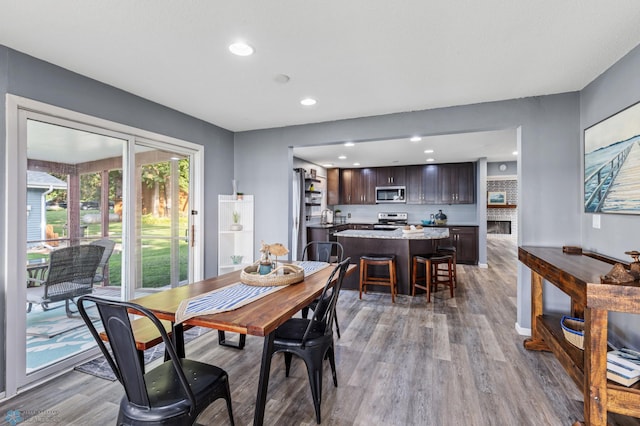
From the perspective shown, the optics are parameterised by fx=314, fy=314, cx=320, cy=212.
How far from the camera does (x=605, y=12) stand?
1.73 meters

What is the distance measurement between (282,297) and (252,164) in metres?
2.80

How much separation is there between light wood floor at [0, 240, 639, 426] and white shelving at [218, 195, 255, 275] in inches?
47.3

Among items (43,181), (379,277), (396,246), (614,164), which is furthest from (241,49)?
(379,277)

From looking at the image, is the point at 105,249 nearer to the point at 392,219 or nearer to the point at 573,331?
the point at 573,331

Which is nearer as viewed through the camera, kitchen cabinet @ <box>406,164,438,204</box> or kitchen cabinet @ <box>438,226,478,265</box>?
kitchen cabinet @ <box>438,226,478,265</box>

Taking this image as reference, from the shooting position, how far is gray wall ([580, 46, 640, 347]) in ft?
6.98

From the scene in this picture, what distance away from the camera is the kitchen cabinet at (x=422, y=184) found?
24.5ft

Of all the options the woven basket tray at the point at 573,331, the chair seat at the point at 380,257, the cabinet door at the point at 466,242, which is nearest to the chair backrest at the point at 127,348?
the woven basket tray at the point at 573,331

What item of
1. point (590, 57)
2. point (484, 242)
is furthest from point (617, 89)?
point (484, 242)

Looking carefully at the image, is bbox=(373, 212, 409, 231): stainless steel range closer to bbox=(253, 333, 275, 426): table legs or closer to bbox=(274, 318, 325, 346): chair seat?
bbox=(274, 318, 325, 346): chair seat

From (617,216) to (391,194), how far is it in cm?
560

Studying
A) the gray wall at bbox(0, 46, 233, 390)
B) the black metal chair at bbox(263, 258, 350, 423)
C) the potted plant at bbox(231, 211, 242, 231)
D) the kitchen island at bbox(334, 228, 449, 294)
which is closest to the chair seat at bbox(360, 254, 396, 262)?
the kitchen island at bbox(334, 228, 449, 294)

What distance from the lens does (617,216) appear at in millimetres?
2316

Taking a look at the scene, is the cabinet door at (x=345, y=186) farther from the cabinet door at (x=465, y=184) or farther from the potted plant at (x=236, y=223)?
the potted plant at (x=236, y=223)
